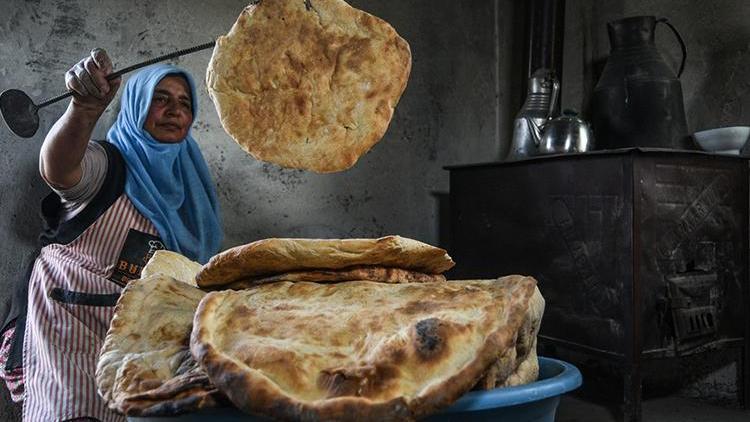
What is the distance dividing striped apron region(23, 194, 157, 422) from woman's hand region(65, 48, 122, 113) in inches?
22.8

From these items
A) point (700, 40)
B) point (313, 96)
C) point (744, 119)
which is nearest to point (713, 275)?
point (744, 119)

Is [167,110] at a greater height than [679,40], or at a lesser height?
lesser

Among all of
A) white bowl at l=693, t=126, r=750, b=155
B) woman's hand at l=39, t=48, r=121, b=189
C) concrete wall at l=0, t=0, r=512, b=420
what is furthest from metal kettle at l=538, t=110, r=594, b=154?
woman's hand at l=39, t=48, r=121, b=189

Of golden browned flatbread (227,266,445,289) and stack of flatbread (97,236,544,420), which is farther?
golden browned flatbread (227,266,445,289)

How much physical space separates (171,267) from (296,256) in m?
0.40

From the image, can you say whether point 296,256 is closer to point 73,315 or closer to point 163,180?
point 73,315

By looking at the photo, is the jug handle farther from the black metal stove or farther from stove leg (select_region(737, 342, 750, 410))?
stove leg (select_region(737, 342, 750, 410))

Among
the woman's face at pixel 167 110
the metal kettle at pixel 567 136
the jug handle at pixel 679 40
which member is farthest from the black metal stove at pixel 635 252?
the woman's face at pixel 167 110

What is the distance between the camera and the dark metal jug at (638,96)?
322 cm

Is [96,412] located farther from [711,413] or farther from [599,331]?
[711,413]

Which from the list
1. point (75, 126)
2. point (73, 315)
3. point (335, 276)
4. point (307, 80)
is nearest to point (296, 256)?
point (335, 276)

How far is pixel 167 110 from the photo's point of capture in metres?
2.47

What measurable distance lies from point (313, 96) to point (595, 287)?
1789 millimetres

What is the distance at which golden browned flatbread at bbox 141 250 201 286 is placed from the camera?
122 cm
